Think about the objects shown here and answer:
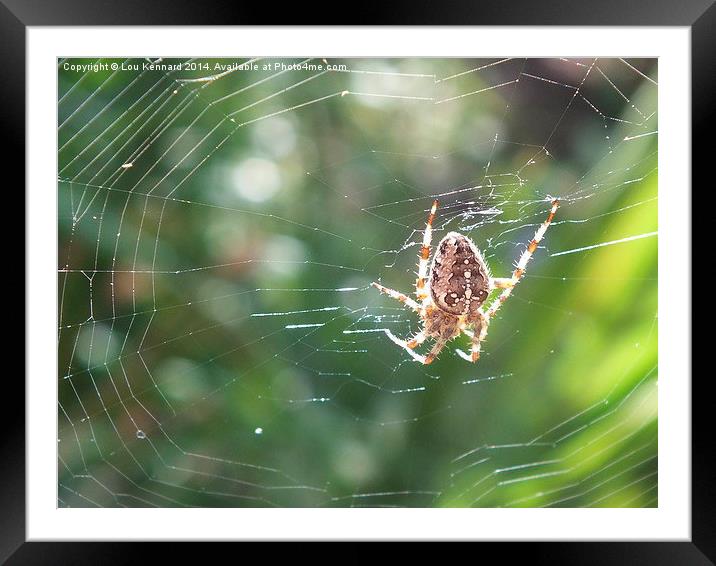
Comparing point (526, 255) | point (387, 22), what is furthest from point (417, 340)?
point (387, 22)

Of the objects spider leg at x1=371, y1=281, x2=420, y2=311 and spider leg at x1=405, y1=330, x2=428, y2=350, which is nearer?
spider leg at x1=371, y1=281, x2=420, y2=311

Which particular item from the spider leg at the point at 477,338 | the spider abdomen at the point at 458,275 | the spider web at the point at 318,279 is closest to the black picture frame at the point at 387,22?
the spider web at the point at 318,279

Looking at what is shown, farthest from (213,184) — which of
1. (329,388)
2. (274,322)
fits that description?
(329,388)

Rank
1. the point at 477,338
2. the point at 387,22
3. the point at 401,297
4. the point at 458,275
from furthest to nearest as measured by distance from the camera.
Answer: the point at 477,338
the point at 401,297
the point at 458,275
the point at 387,22

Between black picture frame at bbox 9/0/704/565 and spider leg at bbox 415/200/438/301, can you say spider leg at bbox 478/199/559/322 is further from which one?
black picture frame at bbox 9/0/704/565

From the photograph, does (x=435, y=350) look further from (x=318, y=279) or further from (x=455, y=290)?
(x=318, y=279)

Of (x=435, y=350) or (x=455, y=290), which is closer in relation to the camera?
(x=455, y=290)

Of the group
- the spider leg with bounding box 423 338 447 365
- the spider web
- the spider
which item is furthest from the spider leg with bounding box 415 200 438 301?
the spider leg with bounding box 423 338 447 365
